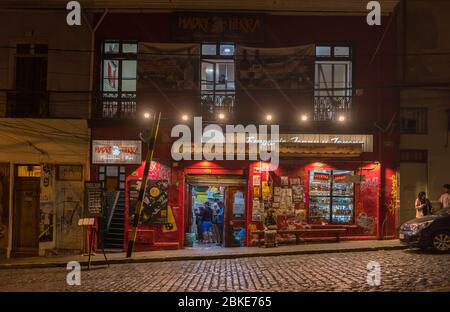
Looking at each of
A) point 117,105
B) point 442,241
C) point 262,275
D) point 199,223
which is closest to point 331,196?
point 442,241

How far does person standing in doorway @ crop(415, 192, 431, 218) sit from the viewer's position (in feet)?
57.3

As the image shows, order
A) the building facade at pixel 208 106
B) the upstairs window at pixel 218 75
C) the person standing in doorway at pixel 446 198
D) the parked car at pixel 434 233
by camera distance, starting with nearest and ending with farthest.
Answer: the parked car at pixel 434 233 < the person standing in doorway at pixel 446 198 < the building facade at pixel 208 106 < the upstairs window at pixel 218 75

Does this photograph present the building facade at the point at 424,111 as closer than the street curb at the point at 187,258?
No

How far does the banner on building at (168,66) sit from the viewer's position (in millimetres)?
18641

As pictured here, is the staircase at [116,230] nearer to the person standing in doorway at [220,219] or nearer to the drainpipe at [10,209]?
the drainpipe at [10,209]

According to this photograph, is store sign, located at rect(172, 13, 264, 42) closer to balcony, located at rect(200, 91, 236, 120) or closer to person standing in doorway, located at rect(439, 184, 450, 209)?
balcony, located at rect(200, 91, 236, 120)

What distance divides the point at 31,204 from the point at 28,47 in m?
5.34

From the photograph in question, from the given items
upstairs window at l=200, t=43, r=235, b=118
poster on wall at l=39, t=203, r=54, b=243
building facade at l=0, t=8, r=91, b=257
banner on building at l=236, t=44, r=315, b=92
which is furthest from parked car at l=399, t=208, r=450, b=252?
poster on wall at l=39, t=203, r=54, b=243

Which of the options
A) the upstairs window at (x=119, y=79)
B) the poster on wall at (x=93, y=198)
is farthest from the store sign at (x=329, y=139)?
the poster on wall at (x=93, y=198)

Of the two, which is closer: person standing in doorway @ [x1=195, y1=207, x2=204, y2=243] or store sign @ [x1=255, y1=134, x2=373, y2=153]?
store sign @ [x1=255, y1=134, x2=373, y2=153]

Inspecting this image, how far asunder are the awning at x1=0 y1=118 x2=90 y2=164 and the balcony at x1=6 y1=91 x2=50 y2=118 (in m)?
0.44

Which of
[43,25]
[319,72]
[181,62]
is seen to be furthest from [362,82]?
[43,25]

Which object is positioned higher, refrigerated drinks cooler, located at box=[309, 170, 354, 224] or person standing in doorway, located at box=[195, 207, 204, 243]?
refrigerated drinks cooler, located at box=[309, 170, 354, 224]

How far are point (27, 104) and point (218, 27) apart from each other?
6.95 m
